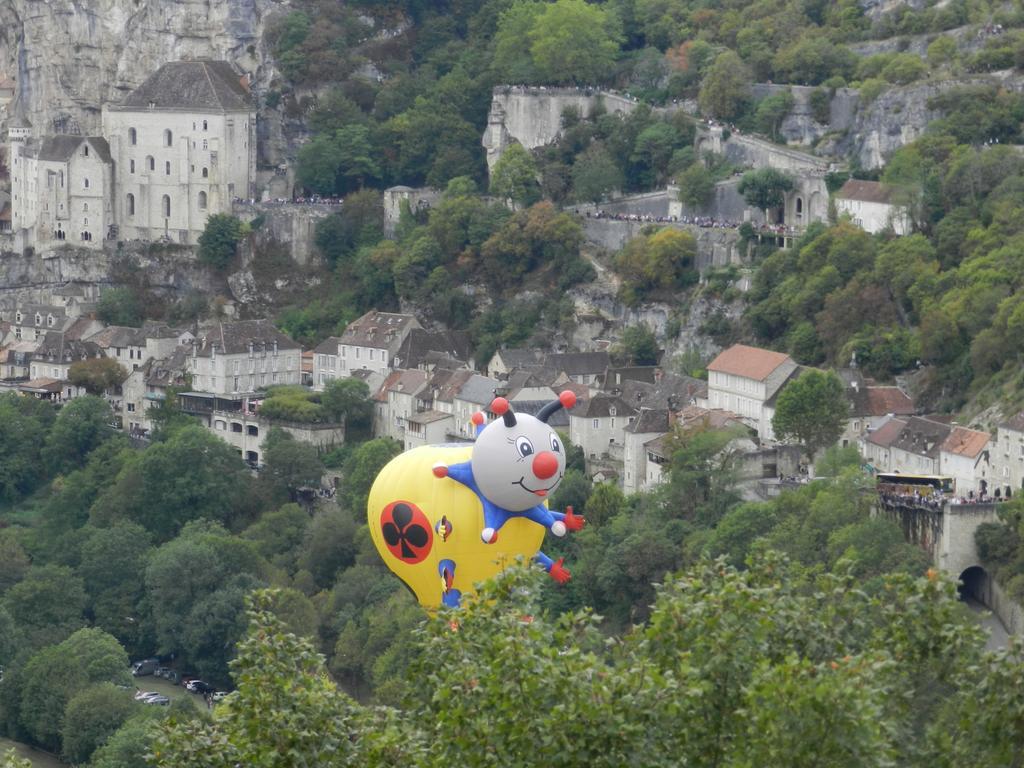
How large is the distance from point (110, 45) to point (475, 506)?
5224 cm

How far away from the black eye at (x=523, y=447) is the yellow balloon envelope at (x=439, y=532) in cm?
109

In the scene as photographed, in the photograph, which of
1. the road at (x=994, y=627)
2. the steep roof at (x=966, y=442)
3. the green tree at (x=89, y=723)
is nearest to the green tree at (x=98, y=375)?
the green tree at (x=89, y=723)

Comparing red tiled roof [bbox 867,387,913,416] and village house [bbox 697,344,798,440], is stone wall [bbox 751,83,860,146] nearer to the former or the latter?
village house [bbox 697,344,798,440]

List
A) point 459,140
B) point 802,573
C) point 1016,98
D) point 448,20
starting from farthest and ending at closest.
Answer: point 448,20
point 459,140
point 1016,98
point 802,573

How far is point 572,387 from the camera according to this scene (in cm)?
6650

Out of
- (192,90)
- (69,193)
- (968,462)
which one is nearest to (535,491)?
(968,462)

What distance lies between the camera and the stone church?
275 feet

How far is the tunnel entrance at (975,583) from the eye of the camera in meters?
53.4

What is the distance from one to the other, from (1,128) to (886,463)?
4256cm

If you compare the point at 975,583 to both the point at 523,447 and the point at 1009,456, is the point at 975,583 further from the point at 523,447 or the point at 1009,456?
the point at 523,447

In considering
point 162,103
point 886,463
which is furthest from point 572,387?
point 162,103

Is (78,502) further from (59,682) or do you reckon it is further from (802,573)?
(802,573)

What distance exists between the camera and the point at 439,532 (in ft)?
128

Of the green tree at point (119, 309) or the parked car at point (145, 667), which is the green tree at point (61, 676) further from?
the green tree at point (119, 309)
